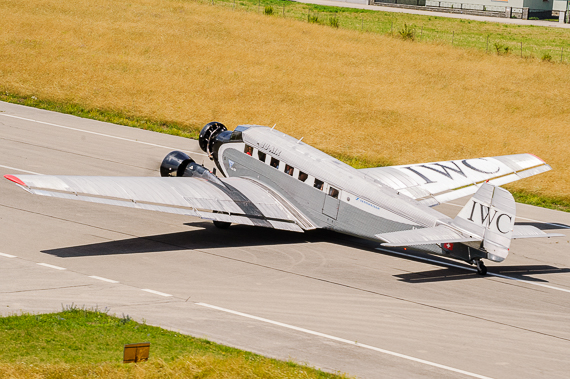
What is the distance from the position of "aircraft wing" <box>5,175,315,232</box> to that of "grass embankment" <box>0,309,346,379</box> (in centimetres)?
496

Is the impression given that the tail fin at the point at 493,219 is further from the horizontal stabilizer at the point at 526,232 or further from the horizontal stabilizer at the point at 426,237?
the horizontal stabilizer at the point at 426,237

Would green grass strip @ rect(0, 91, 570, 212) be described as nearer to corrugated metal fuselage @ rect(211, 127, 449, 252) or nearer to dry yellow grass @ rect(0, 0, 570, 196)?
dry yellow grass @ rect(0, 0, 570, 196)

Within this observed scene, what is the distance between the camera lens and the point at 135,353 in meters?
13.7

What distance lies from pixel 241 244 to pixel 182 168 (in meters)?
4.20

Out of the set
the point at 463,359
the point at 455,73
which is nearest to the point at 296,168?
the point at 463,359

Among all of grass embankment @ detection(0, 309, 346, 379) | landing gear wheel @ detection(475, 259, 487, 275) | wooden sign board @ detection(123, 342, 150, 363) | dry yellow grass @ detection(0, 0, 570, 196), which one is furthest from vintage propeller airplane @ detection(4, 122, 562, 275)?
dry yellow grass @ detection(0, 0, 570, 196)

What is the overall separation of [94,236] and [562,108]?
42.5 metres

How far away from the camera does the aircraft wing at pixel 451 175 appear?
27.3 metres

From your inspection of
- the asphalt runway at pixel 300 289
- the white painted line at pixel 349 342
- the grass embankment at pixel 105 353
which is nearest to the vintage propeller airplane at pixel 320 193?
the asphalt runway at pixel 300 289

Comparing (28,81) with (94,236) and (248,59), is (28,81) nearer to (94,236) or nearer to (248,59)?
(248,59)

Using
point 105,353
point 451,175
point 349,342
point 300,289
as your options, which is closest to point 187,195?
point 300,289

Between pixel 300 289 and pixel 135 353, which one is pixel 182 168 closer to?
pixel 300 289

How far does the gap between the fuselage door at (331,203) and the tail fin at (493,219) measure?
4.96 meters

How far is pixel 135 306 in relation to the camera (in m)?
18.8
